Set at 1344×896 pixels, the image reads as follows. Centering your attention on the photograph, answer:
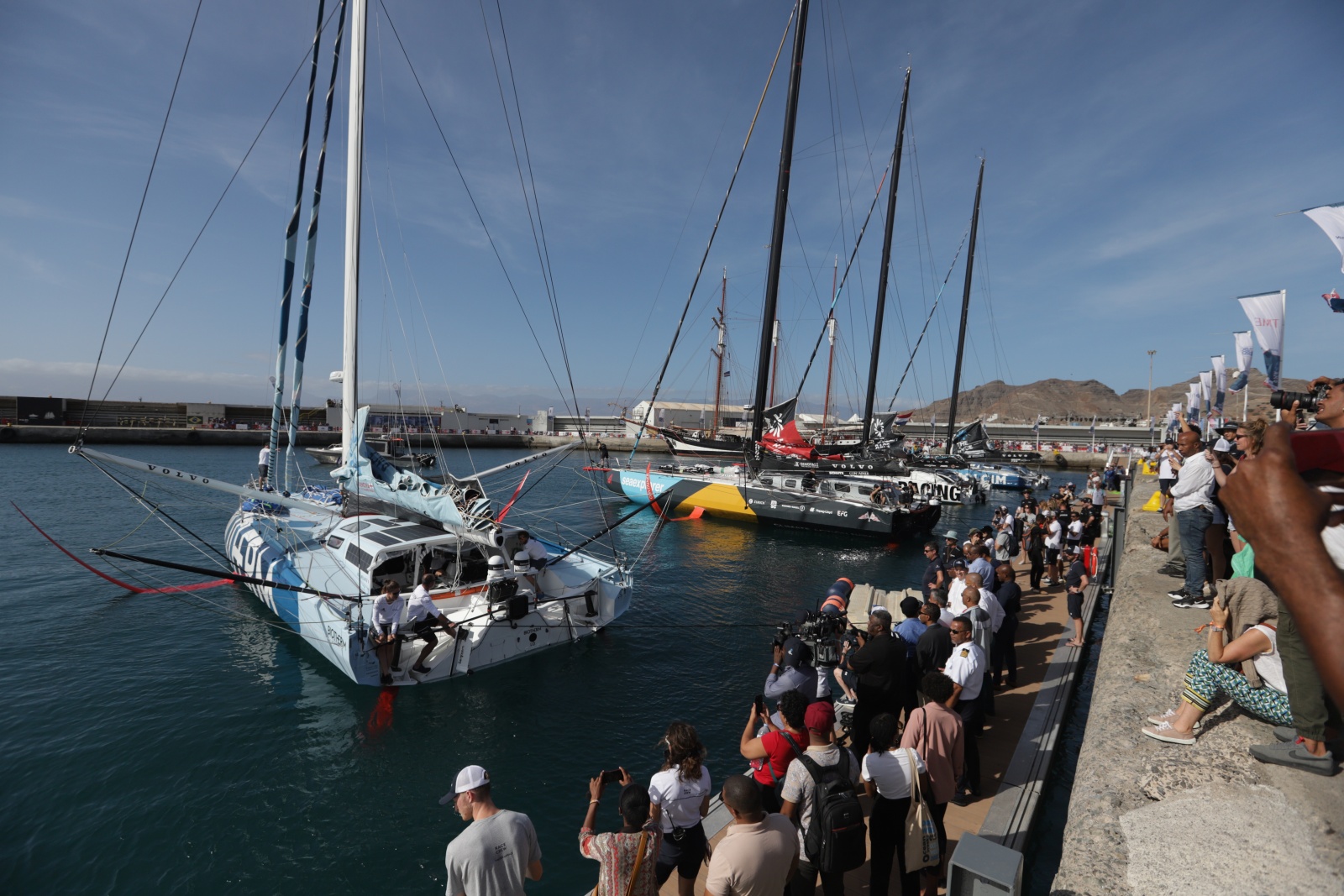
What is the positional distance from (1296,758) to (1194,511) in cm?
456

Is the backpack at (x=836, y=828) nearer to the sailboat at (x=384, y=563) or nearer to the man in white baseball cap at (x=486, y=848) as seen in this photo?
the man in white baseball cap at (x=486, y=848)

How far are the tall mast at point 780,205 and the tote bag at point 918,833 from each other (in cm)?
2068

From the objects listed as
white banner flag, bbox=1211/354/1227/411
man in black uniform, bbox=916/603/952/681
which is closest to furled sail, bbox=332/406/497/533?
man in black uniform, bbox=916/603/952/681

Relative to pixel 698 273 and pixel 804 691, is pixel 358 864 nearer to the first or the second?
pixel 804 691

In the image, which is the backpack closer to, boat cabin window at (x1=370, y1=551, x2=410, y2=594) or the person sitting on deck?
the person sitting on deck

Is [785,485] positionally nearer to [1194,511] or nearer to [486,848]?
[1194,511]

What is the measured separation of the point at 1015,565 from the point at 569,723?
12993 mm

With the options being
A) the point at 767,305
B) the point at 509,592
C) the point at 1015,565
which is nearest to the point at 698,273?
the point at 767,305

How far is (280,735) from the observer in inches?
333

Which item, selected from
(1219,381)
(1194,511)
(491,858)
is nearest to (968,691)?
(491,858)

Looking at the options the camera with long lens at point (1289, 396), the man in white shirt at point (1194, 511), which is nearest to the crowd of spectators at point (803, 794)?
the camera with long lens at point (1289, 396)

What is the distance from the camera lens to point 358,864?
240 inches

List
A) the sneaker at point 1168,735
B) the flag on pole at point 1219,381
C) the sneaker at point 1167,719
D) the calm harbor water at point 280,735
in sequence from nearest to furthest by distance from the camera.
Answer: the sneaker at point 1168,735 → the sneaker at point 1167,719 → the calm harbor water at point 280,735 → the flag on pole at point 1219,381

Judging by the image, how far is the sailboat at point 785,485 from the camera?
23875 mm
